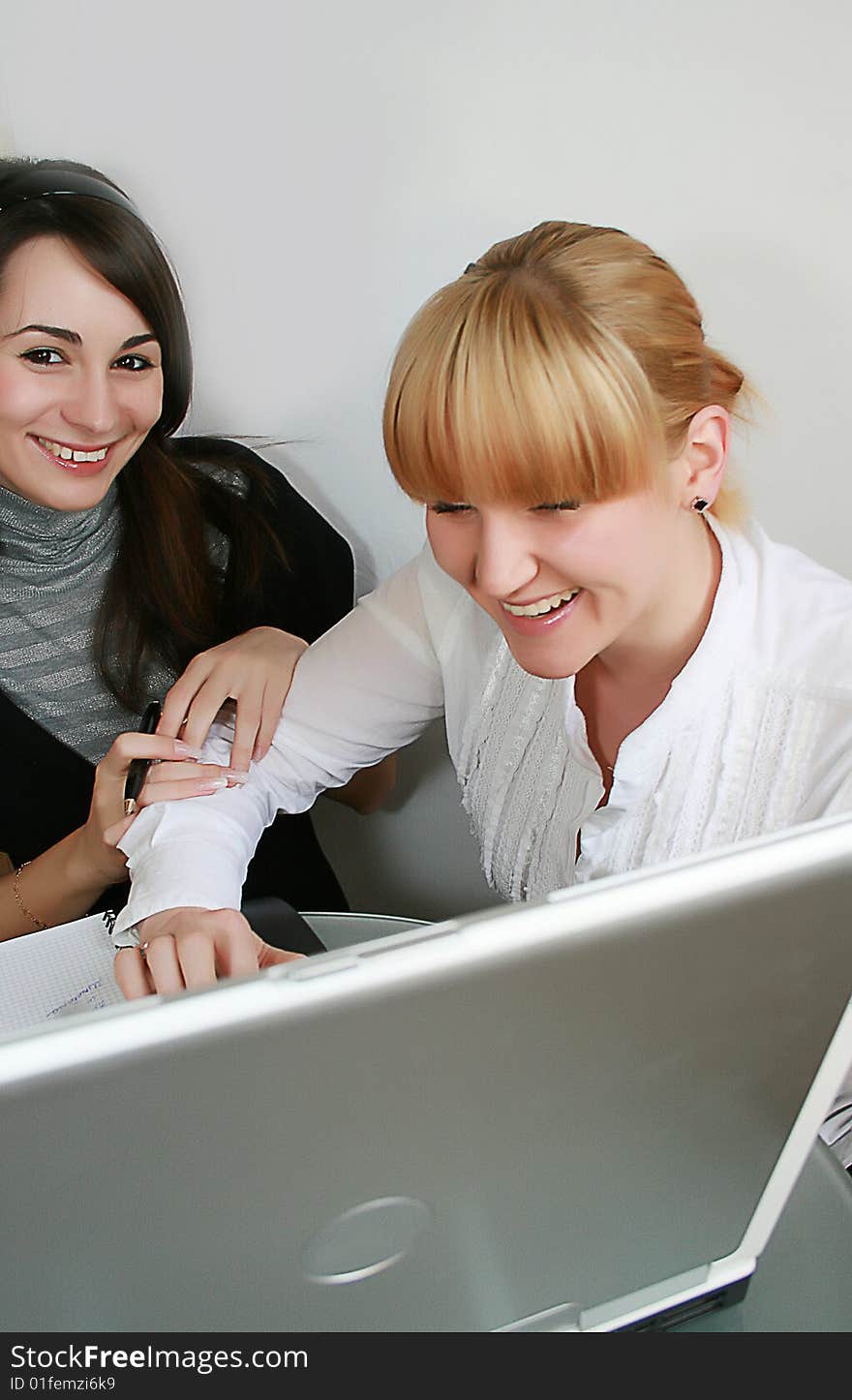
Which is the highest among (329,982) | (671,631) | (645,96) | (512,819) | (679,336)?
(645,96)

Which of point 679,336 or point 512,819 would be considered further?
point 512,819

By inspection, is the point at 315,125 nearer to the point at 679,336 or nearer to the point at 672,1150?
the point at 679,336

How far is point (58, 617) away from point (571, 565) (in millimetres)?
774

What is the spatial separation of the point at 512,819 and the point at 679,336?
52 cm

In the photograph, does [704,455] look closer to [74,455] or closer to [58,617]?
[74,455]

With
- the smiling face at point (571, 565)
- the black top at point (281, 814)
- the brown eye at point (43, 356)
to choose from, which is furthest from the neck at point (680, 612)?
the brown eye at point (43, 356)

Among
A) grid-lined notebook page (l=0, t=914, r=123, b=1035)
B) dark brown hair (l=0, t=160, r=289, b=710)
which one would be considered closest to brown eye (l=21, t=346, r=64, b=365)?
dark brown hair (l=0, t=160, r=289, b=710)

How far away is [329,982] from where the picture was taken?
1.36 ft

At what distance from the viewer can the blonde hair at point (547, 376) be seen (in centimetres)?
83

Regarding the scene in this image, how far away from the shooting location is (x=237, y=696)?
47.9 inches

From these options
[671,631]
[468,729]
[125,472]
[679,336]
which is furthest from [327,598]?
[679,336]

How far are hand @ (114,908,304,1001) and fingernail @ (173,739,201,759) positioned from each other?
28 cm

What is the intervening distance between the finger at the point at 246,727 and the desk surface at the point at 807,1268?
24.4 inches

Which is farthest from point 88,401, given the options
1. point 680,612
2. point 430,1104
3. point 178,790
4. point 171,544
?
point 430,1104
